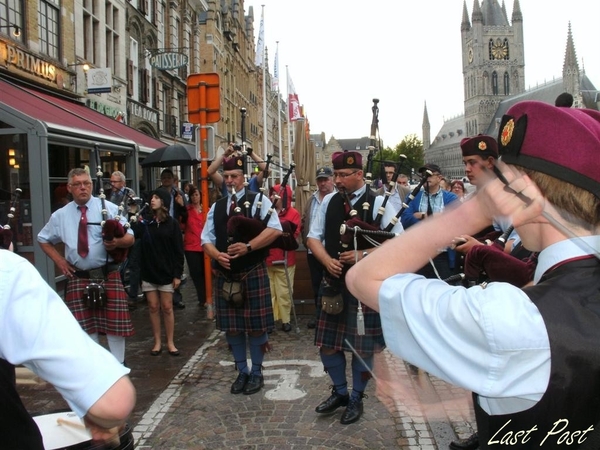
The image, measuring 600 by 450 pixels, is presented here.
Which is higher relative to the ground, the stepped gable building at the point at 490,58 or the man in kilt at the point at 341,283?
the stepped gable building at the point at 490,58

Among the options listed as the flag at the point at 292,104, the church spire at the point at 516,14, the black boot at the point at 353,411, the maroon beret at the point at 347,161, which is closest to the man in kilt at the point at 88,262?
the maroon beret at the point at 347,161

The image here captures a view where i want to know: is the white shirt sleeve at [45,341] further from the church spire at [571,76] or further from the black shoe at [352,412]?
the church spire at [571,76]

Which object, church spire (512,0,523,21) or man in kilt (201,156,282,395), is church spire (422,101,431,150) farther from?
man in kilt (201,156,282,395)

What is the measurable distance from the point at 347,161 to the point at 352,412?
6.38 feet

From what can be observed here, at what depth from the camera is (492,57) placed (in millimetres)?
108062

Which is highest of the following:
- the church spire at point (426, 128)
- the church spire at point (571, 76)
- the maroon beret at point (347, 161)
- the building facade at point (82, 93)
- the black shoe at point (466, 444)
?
the church spire at point (426, 128)

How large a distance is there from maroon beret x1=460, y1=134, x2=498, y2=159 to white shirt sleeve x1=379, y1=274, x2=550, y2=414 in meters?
2.68

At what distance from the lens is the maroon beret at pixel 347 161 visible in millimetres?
4211

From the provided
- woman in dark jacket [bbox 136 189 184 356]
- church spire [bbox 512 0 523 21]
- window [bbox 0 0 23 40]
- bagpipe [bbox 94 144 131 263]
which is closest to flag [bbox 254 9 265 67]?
window [bbox 0 0 23 40]

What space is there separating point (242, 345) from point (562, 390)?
12.9 feet

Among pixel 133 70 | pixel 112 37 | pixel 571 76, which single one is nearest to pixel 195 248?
pixel 112 37

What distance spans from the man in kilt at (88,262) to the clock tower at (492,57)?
110 metres

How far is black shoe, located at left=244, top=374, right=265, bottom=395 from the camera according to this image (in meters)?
4.58

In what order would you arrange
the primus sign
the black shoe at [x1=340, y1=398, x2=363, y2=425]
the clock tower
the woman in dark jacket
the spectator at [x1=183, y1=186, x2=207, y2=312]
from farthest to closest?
the clock tower
the primus sign
the spectator at [x1=183, y1=186, x2=207, y2=312]
the woman in dark jacket
the black shoe at [x1=340, y1=398, x2=363, y2=425]
